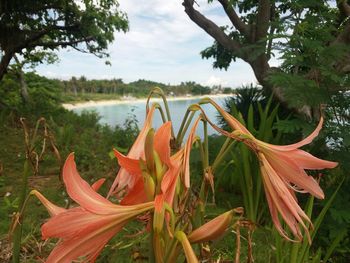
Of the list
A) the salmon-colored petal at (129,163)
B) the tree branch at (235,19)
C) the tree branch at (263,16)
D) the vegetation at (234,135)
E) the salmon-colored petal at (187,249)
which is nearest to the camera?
the salmon-colored petal at (187,249)

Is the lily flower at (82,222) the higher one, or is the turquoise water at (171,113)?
the lily flower at (82,222)

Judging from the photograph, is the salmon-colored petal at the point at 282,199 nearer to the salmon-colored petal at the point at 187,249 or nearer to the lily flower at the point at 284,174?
the lily flower at the point at 284,174

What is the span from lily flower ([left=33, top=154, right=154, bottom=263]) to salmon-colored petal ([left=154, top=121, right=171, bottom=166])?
0.26 ft

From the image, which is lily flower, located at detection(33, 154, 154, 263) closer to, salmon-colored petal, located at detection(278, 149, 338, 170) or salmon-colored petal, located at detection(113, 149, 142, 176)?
salmon-colored petal, located at detection(113, 149, 142, 176)

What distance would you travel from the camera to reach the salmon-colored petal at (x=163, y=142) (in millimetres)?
550

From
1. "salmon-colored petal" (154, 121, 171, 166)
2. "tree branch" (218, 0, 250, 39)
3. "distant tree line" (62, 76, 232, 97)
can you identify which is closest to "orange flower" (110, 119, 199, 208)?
"salmon-colored petal" (154, 121, 171, 166)

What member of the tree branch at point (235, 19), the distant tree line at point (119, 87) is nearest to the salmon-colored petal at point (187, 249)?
the tree branch at point (235, 19)

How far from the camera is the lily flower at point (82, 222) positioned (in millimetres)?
481

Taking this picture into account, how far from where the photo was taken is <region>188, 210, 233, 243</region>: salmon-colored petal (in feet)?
1.59

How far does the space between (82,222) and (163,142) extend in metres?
0.17

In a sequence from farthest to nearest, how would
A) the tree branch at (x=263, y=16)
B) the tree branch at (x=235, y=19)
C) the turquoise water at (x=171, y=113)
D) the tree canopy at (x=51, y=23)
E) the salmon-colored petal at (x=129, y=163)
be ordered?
the tree canopy at (x=51, y=23), the tree branch at (x=235, y=19), the tree branch at (x=263, y=16), the turquoise water at (x=171, y=113), the salmon-colored petal at (x=129, y=163)

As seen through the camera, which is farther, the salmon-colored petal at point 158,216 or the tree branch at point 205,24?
the tree branch at point 205,24

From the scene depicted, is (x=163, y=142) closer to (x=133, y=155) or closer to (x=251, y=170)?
(x=133, y=155)

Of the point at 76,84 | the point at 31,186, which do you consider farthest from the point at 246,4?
the point at 76,84
